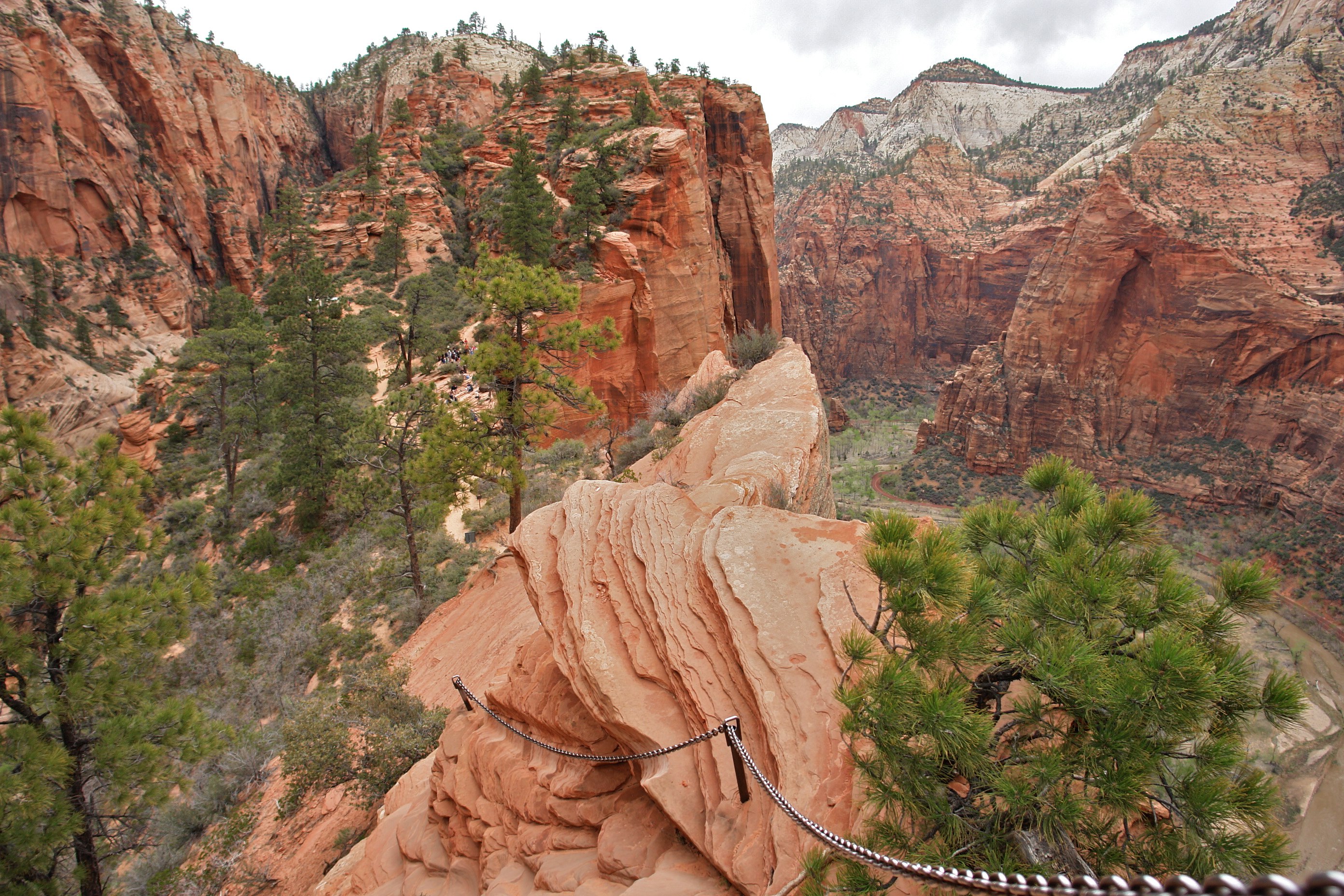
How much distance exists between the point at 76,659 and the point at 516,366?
6.89m

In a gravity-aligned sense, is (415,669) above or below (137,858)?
above

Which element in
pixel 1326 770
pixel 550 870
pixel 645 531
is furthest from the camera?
pixel 1326 770

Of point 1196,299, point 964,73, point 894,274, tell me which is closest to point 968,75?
point 964,73

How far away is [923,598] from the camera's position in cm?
258

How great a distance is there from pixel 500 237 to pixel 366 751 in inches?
858

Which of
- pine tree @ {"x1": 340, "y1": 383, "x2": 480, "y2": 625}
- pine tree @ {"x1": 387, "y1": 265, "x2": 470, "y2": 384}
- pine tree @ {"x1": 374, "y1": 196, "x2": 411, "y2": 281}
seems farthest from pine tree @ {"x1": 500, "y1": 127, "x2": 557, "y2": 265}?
pine tree @ {"x1": 340, "y1": 383, "x2": 480, "y2": 625}

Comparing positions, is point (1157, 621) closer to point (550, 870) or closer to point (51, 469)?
point (550, 870)

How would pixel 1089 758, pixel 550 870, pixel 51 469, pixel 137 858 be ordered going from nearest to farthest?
pixel 1089 758 < pixel 550 870 < pixel 51 469 < pixel 137 858

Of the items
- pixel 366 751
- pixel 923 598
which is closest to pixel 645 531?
pixel 923 598

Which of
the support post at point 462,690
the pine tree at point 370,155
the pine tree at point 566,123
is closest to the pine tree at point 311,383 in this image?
the support post at point 462,690

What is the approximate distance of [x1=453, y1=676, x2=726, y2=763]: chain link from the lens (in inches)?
141

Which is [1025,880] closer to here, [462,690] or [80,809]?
[462,690]

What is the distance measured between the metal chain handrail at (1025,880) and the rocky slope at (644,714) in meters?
0.24

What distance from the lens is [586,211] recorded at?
77.7ft
